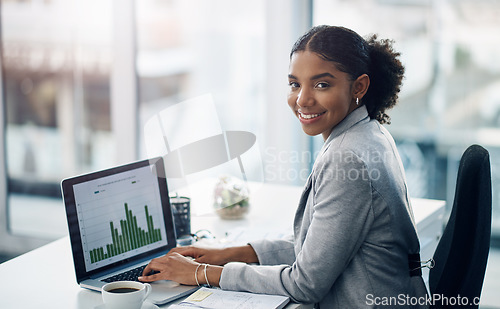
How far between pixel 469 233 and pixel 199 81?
2098 mm

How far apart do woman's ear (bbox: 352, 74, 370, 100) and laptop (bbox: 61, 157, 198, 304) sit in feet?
1.89

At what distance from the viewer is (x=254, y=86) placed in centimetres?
299

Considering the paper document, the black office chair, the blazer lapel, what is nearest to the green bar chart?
the paper document

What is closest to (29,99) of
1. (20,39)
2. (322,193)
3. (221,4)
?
(20,39)

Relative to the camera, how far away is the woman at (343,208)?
1234 millimetres

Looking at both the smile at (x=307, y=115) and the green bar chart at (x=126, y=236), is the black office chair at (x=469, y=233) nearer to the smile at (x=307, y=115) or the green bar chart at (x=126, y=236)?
the smile at (x=307, y=115)

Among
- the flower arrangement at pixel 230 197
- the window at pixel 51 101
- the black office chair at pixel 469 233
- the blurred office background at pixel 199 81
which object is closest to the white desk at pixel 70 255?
the flower arrangement at pixel 230 197

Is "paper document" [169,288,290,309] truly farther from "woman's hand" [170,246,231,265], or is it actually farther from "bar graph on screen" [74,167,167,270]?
"bar graph on screen" [74,167,167,270]

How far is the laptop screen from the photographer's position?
4.53 ft

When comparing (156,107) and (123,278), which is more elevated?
(156,107)

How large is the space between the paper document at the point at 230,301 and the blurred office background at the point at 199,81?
159cm

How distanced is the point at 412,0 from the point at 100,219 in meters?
1.87

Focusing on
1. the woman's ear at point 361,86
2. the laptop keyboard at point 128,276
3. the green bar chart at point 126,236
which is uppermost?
the woman's ear at point 361,86

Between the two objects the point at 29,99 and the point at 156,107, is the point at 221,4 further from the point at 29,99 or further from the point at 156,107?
the point at 29,99
